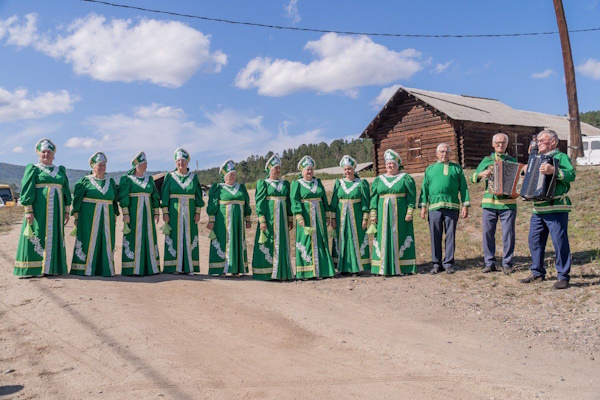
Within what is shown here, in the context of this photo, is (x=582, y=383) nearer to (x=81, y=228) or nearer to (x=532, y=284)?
(x=532, y=284)

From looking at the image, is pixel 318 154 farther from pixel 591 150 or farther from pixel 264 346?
pixel 264 346

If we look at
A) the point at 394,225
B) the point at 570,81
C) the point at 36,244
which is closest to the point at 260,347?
the point at 394,225

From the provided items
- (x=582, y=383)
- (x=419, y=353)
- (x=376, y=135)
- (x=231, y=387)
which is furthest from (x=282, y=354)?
(x=376, y=135)

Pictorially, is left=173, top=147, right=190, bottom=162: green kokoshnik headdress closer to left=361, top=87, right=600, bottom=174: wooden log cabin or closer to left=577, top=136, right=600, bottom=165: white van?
left=361, top=87, right=600, bottom=174: wooden log cabin

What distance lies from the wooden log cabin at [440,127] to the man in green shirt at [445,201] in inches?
588

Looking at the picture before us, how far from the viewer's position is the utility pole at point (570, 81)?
1634 cm

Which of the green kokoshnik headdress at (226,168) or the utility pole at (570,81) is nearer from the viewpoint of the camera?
the green kokoshnik headdress at (226,168)

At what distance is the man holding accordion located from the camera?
21.2ft

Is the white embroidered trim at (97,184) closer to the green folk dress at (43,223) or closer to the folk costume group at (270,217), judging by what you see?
the folk costume group at (270,217)

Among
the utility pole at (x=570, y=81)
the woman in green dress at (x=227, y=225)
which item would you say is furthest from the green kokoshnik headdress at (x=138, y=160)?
the utility pole at (x=570, y=81)

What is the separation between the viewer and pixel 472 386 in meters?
3.96

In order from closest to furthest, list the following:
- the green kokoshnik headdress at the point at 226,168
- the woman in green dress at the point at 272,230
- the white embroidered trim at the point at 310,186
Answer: the woman in green dress at the point at 272,230, the white embroidered trim at the point at 310,186, the green kokoshnik headdress at the point at 226,168

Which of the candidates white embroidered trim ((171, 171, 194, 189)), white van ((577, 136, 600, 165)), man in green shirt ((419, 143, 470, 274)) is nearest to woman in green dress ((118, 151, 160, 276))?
white embroidered trim ((171, 171, 194, 189))

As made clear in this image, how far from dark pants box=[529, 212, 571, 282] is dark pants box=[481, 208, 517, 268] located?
0.56m
